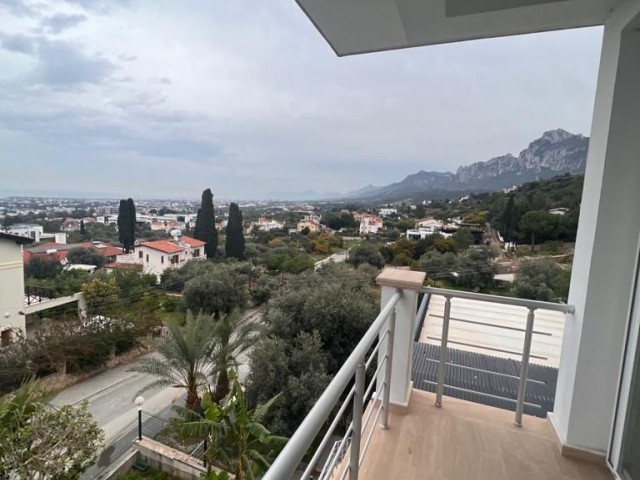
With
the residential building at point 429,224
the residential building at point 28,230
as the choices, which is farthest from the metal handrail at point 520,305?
the residential building at point 28,230

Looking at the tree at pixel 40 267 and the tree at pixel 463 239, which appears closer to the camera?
the tree at pixel 463 239

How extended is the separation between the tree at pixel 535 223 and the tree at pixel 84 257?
11.4m

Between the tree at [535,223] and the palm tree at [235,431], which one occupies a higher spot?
the tree at [535,223]

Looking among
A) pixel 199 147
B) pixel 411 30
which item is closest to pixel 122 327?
pixel 411 30

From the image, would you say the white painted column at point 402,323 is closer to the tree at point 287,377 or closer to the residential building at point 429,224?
the residential building at point 429,224

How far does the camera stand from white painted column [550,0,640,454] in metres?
1.29

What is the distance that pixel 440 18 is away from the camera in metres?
1.51

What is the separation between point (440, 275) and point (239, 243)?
10436mm

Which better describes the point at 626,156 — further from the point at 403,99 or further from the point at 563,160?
the point at 403,99

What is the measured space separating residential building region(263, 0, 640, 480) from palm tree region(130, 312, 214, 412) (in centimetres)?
587

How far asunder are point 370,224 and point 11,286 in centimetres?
976

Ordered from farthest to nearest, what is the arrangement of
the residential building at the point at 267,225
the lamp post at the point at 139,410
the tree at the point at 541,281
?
the residential building at the point at 267,225
the lamp post at the point at 139,410
the tree at the point at 541,281

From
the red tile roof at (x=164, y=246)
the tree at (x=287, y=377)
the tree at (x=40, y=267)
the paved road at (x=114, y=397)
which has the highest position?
the red tile roof at (x=164, y=246)

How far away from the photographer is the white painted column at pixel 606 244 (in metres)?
1.29
